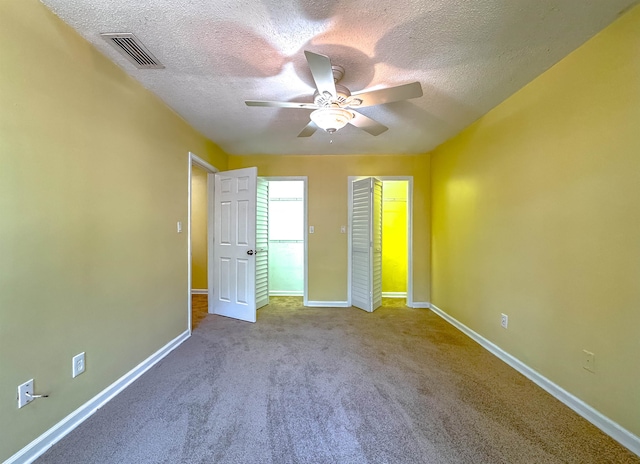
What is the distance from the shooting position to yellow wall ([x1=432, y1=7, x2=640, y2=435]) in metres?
1.46

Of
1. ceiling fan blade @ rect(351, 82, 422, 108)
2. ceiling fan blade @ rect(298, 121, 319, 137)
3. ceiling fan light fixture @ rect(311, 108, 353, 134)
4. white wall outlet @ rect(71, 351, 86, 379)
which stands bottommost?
white wall outlet @ rect(71, 351, 86, 379)

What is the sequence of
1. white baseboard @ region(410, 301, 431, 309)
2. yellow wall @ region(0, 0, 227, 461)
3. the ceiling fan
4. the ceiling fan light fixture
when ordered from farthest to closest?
white baseboard @ region(410, 301, 431, 309), the ceiling fan light fixture, the ceiling fan, yellow wall @ region(0, 0, 227, 461)

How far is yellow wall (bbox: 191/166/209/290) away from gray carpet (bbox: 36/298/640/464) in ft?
7.93

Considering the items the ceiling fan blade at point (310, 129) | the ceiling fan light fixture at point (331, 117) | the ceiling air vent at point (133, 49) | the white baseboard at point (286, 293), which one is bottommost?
the white baseboard at point (286, 293)

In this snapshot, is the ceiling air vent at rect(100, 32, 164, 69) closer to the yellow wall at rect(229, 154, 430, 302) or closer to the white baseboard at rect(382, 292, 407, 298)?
the yellow wall at rect(229, 154, 430, 302)

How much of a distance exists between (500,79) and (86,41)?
286 centimetres

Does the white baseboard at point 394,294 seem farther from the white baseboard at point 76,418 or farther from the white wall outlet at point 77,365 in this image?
the white wall outlet at point 77,365

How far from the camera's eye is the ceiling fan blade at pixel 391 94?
1625 millimetres

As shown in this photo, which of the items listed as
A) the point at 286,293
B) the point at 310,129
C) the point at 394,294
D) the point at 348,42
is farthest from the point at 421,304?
the point at 348,42

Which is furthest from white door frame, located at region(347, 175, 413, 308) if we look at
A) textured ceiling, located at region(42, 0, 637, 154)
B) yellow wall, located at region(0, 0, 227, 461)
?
yellow wall, located at region(0, 0, 227, 461)

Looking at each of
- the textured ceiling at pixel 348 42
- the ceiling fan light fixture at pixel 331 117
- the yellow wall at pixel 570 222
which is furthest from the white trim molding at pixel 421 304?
the ceiling fan light fixture at pixel 331 117

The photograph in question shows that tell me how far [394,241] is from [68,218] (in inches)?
170

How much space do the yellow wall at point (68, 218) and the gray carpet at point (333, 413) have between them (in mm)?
354

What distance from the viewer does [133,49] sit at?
5.59 feet
